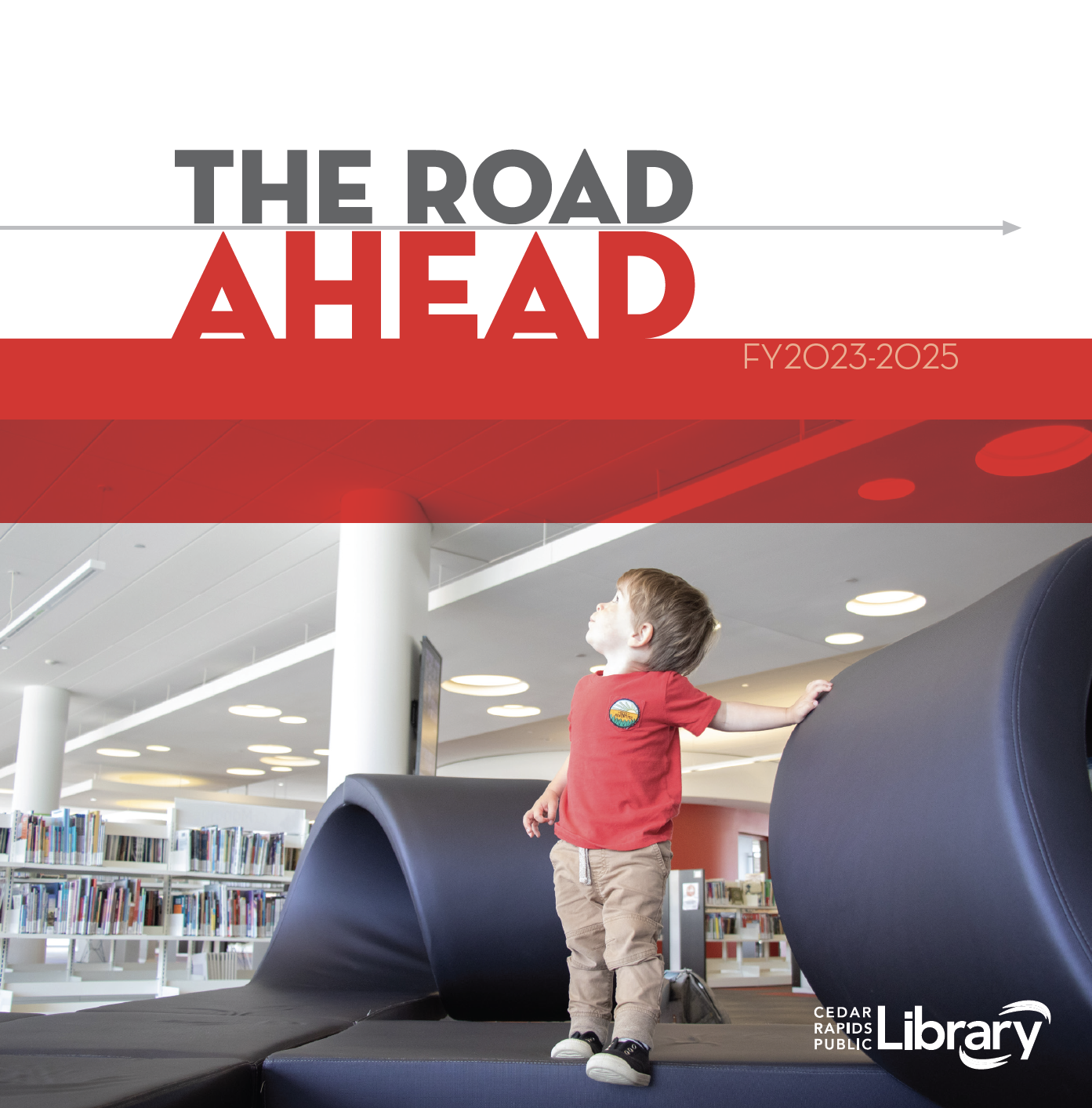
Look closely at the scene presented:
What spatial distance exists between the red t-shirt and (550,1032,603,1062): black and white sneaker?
0.63 feet

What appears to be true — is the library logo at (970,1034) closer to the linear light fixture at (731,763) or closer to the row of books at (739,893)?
the row of books at (739,893)

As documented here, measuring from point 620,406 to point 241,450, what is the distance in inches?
78.3

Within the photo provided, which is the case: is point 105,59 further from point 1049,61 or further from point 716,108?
point 1049,61

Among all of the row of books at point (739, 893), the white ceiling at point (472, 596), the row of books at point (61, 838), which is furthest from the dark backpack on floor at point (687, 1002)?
the row of books at point (739, 893)

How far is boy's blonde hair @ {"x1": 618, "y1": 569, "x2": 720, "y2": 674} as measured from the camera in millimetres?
1218

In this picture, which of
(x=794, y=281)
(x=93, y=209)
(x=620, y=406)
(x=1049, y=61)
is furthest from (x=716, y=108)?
(x=93, y=209)

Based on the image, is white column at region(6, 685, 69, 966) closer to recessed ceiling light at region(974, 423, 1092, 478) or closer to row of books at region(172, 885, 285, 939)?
row of books at region(172, 885, 285, 939)

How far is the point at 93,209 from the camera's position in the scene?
11.6ft

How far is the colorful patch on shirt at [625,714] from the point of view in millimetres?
1140

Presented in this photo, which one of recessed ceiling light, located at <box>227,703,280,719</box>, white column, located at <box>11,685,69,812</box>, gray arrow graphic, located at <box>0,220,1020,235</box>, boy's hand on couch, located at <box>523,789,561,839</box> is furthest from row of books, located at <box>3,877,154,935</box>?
boy's hand on couch, located at <box>523,789,561,839</box>

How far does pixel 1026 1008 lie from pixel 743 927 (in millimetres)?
13442

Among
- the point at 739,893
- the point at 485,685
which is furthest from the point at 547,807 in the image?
the point at 739,893

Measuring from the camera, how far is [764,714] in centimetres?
112

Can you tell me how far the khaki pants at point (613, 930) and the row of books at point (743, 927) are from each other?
11.8 meters
